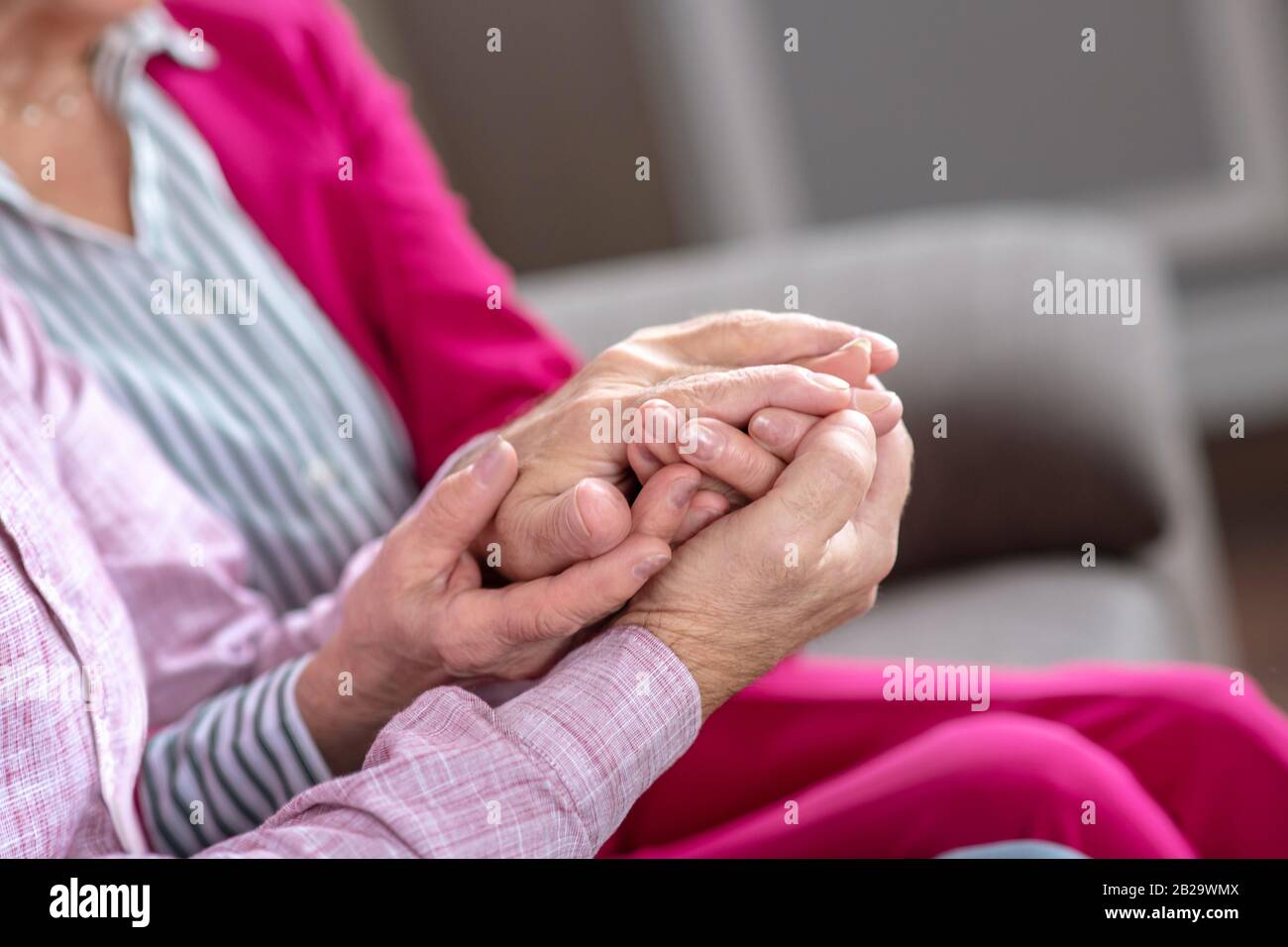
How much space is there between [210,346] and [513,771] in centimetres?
36

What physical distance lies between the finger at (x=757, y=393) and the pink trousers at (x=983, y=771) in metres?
0.18

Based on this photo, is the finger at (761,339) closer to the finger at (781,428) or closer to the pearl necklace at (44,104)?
the finger at (781,428)

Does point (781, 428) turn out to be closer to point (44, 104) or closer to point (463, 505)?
point (463, 505)

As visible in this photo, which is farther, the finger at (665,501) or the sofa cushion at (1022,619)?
the sofa cushion at (1022,619)

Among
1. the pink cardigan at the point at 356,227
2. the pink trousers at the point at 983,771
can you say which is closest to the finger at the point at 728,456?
the pink trousers at the point at 983,771

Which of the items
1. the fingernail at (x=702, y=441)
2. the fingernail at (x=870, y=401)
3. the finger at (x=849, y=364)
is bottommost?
the fingernail at (x=702, y=441)

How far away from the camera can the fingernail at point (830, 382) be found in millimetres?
490

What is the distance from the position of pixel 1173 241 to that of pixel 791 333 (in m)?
1.44

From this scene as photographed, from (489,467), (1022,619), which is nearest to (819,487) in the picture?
(489,467)

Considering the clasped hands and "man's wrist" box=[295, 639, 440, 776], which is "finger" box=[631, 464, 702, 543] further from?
"man's wrist" box=[295, 639, 440, 776]

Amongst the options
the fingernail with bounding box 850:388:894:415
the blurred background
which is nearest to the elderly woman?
the fingernail with bounding box 850:388:894:415
